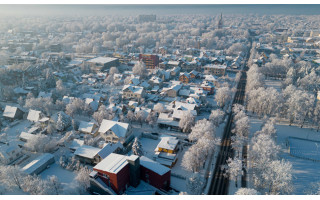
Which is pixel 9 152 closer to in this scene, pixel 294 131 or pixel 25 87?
pixel 25 87

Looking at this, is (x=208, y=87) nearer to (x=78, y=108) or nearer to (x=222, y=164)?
(x=222, y=164)

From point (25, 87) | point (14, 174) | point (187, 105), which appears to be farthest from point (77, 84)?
point (14, 174)

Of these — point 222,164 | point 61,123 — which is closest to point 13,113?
point 61,123

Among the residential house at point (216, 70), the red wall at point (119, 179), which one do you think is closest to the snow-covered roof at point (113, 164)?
the red wall at point (119, 179)

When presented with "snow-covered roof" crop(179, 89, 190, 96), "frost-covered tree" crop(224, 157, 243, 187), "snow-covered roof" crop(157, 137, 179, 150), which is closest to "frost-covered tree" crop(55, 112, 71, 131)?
"snow-covered roof" crop(157, 137, 179, 150)

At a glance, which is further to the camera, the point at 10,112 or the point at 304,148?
the point at 10,112

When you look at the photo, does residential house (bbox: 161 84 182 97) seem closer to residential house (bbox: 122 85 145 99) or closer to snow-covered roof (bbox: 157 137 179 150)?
residential house (bbox: 122 85 145 99)
